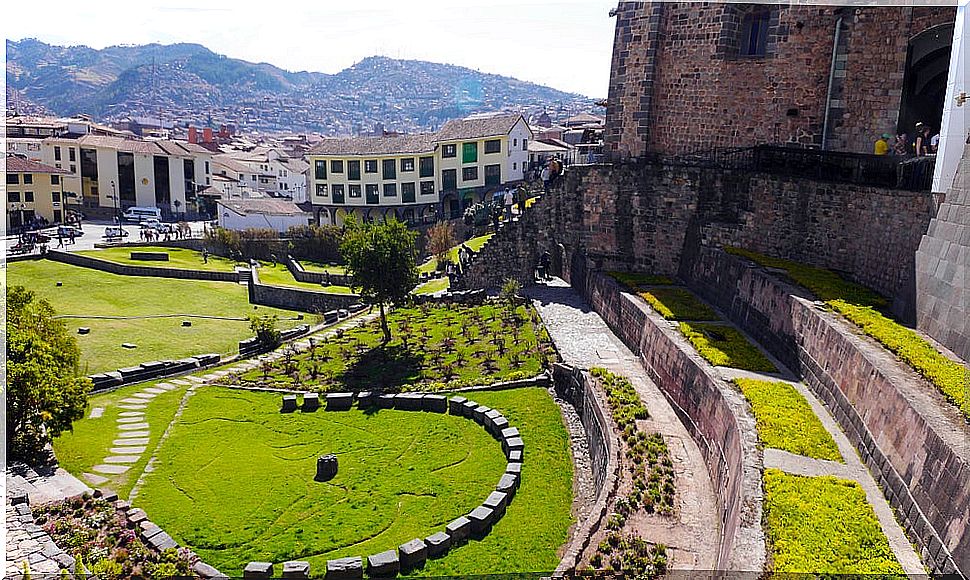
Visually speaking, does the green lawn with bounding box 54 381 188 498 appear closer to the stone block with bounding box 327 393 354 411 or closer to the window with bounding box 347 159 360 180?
the stone block with bounding box 327 393 354 411

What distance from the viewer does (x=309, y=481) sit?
1423cm

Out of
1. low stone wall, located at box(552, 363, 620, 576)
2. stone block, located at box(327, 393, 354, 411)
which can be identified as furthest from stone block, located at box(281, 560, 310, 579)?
stone block, located at box(327, 393, 354, 411)

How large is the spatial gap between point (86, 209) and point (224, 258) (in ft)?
94.6

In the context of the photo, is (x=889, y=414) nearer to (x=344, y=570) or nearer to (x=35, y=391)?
(x=344, y=570)

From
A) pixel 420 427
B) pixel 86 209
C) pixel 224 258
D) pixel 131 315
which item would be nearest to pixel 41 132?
pixel 86 209

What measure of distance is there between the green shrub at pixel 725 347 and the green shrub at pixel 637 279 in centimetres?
479

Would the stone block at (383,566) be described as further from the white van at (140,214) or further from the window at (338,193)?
the white van at (140,214)

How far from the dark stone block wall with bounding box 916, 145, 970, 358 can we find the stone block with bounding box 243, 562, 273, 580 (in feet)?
35.9

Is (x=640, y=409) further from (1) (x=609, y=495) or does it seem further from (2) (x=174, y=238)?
(2) (x=174, y=238)

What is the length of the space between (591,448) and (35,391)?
35.5 feet

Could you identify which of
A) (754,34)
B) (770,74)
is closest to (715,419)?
(770,74)

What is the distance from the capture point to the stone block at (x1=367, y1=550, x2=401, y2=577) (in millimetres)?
10945

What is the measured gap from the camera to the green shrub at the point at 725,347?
48.6 feet

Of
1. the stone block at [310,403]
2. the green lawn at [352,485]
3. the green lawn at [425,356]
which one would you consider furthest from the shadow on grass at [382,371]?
the green lawn at [352,485]
